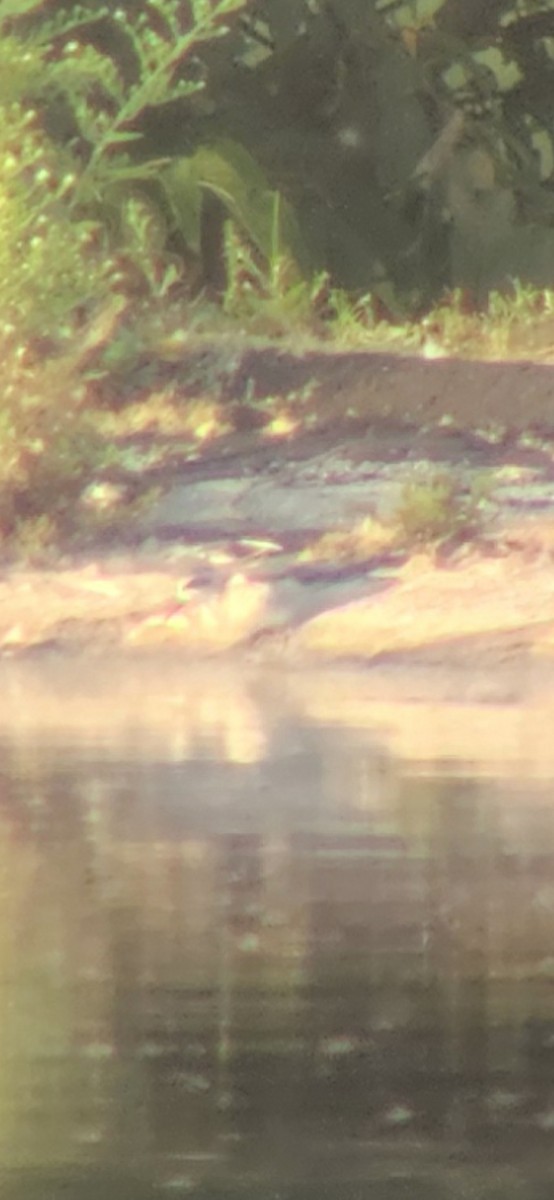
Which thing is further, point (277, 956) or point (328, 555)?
point (328, 555)

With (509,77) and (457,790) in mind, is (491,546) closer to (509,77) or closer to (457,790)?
(457,790)

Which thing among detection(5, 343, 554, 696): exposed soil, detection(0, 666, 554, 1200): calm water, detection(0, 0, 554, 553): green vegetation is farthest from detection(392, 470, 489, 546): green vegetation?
detection(0, 666, 554, 1200): calm water

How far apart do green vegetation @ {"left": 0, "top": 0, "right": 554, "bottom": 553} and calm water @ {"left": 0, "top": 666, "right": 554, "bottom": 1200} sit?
358 cm

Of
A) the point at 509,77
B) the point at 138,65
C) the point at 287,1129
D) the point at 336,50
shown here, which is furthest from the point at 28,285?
the point at 287,1129

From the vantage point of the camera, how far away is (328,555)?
11.8 meters

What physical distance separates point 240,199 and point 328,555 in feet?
13.1

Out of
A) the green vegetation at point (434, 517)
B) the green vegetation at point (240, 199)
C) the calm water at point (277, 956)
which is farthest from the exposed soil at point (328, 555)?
the calm water at point (277, 956)

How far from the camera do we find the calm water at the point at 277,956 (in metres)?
5.07

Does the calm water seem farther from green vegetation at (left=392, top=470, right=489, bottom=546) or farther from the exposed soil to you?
green vegetation at (left=392, top=470, right=489, bottom=546)

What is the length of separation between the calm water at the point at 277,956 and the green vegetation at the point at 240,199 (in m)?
3.58

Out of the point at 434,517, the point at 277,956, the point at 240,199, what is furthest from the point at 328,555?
the point at 277,956

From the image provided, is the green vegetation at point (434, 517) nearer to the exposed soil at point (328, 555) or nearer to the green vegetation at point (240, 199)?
the exposed soil at point (328, 555)

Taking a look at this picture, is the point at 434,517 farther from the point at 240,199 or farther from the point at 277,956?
the point at 277,956

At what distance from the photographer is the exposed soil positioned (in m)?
10.9
